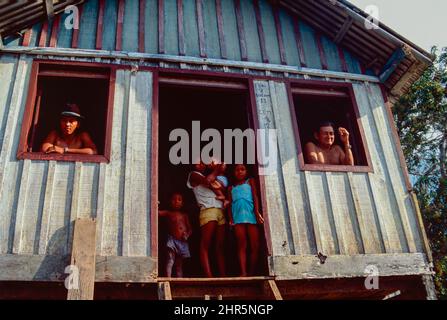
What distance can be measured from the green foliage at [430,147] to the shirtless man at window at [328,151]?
8.36m

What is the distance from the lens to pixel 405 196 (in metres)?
6.63

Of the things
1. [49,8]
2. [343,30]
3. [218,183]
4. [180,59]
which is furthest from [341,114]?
[49,8]

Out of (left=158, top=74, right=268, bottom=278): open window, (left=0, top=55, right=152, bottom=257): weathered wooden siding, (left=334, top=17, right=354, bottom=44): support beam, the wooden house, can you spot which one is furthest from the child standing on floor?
(left=334, top=17, right=354, bottom=44): support beam

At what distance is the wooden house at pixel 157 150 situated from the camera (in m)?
5.36

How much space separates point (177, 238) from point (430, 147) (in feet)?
40.2

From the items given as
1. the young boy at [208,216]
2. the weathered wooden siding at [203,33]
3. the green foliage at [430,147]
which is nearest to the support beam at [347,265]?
the young boy at [208,216]

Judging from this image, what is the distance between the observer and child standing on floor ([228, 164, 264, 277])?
6.14 m

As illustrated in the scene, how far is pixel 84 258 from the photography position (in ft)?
15.8

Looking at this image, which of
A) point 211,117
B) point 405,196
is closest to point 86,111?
point 211,117

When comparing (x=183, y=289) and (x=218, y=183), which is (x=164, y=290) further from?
(x=218, y=183)

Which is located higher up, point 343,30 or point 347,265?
point 343,30
